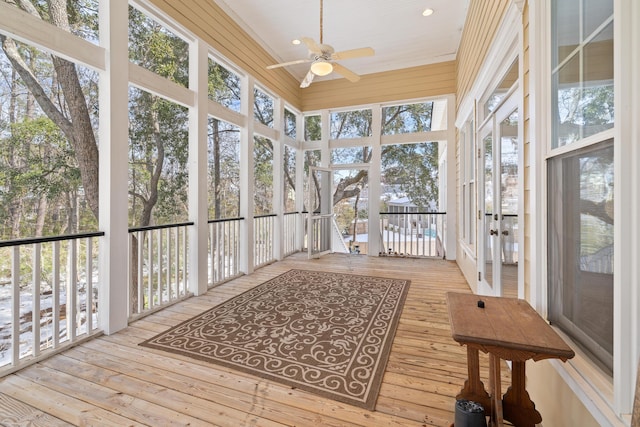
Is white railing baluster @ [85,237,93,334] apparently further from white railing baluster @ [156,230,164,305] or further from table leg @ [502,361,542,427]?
table leg @ [502,361,542,427]

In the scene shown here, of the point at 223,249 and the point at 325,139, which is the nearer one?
the point at 223,249

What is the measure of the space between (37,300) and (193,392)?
1.53 m

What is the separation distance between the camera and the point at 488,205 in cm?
305

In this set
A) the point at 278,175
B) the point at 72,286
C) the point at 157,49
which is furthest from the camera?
the point at 278,175

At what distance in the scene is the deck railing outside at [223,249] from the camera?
417cm

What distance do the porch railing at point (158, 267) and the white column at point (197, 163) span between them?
0.10 m

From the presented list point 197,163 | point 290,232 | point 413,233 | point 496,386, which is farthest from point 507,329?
point 290,232

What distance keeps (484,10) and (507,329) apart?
339 cm

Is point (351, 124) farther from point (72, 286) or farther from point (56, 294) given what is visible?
point (56, 294)

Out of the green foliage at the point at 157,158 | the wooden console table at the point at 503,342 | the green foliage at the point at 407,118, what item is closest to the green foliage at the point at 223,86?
the green foliage at the point at 157,158

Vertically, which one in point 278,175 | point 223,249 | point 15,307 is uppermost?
point 278,175

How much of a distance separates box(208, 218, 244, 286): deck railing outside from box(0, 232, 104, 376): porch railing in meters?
1.51

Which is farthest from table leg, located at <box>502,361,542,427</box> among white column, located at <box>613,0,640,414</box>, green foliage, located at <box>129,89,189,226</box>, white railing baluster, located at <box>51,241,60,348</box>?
green foliage, located at <box>129,89,189,226</box>

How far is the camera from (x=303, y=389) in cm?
186
